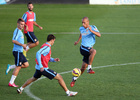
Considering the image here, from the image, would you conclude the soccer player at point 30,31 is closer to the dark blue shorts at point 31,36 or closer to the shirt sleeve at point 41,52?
the dark blue shorts at point 31,36

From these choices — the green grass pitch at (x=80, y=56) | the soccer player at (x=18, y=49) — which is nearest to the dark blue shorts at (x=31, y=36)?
the green grass pitch at (x=80, y=56)

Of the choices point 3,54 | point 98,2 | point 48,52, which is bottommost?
point 98,2

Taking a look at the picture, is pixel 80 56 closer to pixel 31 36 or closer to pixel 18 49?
pixel 31 36

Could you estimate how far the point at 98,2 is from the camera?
1538 inches

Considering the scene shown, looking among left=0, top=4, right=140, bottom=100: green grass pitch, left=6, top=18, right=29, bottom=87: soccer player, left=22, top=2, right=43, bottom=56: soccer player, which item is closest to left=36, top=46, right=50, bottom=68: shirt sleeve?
left=0, top=4, right=140, bottom=100: green grass pitch

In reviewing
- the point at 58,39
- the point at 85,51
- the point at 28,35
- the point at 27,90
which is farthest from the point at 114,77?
the point at 58,39

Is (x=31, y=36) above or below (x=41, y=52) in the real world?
below

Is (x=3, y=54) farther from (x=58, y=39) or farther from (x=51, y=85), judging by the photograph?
(x=51, y=85)

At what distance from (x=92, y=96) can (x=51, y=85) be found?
181cm

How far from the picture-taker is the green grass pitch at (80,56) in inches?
444

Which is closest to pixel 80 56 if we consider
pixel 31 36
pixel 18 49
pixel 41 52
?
pixel 31 36

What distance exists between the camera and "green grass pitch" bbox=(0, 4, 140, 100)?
11266 millimetres

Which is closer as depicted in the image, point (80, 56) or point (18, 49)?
point (18, 49)

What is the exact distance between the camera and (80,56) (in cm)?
1700
